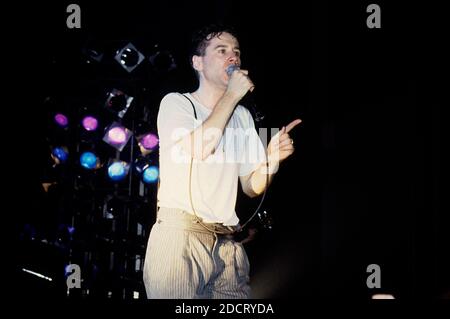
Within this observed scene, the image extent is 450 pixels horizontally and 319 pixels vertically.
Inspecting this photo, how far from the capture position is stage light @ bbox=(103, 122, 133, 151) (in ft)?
10.3

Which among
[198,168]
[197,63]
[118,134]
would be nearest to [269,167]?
[198,168]

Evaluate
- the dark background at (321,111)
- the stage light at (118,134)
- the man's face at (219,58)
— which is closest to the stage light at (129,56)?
the dark background at (321,111)

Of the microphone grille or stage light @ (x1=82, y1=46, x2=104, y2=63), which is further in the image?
stage light @ (x1=82, y1=46, x2=104, y2=63)

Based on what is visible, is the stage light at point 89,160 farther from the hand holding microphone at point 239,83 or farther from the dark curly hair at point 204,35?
the hand holding microphone at point 239,83

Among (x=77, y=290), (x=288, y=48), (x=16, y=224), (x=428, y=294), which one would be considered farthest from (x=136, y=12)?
(x=428, y=294)

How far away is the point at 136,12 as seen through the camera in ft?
9.86

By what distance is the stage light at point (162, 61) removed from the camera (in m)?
2.95

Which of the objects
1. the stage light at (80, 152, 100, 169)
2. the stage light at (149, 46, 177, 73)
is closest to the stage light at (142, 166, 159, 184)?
the stage light at (80, 152, 100, 169)

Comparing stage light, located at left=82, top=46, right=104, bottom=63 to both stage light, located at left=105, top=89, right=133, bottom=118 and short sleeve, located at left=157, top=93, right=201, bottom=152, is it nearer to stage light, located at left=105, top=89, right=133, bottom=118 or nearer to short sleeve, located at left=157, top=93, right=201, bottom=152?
stage light, located at left=105, top=89, right=133, bottom=118

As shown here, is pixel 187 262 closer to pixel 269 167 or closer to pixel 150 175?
pixel 269 167

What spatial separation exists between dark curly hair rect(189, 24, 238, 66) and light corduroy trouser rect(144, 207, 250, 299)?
3.00ft

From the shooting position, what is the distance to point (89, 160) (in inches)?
125

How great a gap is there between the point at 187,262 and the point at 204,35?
1.24 metres
